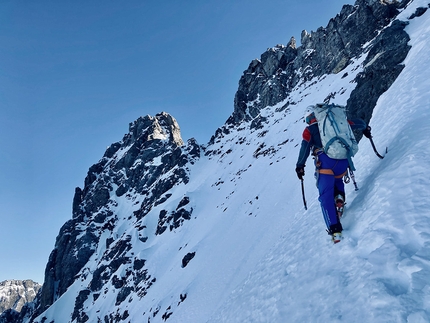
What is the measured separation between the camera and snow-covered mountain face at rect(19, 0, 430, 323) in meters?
3.35

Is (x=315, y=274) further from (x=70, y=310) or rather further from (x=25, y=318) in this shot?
(x=25, y=318)

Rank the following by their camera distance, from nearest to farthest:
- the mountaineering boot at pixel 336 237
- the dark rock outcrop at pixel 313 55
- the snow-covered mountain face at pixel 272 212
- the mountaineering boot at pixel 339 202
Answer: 1. the snow-covered mountain face at pixel 272 212
2. the mountaineering boot at pixel 336 237
3. the mountaineering boot at pixel 339 202
4. the dark rock outcrop at pixel 313 55

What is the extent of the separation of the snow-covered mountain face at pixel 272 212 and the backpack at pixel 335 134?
31.8 inches

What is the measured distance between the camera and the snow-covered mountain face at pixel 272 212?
3346mm

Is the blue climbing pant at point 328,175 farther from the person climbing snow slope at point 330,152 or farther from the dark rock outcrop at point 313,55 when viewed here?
the dark rock outcrop at point 313,55

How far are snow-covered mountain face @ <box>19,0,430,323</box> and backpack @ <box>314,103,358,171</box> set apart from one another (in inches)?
31.8

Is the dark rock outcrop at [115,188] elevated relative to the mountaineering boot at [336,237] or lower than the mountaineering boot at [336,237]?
elevated

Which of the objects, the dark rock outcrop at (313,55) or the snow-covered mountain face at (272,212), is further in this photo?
the dark rock outcrop at (313,55)

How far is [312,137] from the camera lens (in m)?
5.00

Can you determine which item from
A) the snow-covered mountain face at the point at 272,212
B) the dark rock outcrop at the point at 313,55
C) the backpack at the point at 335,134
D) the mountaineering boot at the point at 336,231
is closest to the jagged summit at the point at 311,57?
the dark rock outcrop at the point at 313,55

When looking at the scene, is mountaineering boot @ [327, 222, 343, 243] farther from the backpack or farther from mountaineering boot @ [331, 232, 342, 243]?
the backpack

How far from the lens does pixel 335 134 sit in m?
4.65

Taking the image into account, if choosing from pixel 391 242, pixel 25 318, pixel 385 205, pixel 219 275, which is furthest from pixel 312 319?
pixel 25 318

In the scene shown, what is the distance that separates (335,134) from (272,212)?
60.6ft
